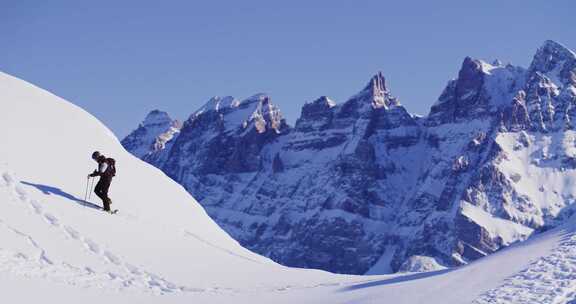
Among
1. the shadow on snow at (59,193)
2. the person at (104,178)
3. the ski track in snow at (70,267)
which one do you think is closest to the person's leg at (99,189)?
the person at (104,178)

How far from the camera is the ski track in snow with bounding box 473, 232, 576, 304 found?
720 inches

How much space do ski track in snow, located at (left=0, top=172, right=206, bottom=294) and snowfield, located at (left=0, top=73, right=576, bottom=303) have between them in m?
0.04

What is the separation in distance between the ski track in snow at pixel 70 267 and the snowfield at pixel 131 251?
41mm

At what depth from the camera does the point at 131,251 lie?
26891 millimetres

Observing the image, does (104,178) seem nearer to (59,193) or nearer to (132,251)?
(59,193)

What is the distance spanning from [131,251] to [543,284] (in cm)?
1411

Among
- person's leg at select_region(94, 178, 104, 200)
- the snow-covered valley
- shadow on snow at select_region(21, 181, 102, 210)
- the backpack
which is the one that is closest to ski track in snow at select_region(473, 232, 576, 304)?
the snow-covered valley

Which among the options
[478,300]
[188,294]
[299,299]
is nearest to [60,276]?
[188,294]

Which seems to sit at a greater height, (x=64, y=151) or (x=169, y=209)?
(x=64, y=151)

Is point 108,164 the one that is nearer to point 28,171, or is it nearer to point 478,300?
point 28,171

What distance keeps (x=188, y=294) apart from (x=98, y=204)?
8599mm

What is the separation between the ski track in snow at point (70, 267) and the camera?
22.2 metres

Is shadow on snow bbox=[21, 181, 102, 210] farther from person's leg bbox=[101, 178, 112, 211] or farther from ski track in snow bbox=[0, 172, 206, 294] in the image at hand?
ski track in snow bbox=[0, 172, 206, 294]

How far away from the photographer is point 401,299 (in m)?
20.2
